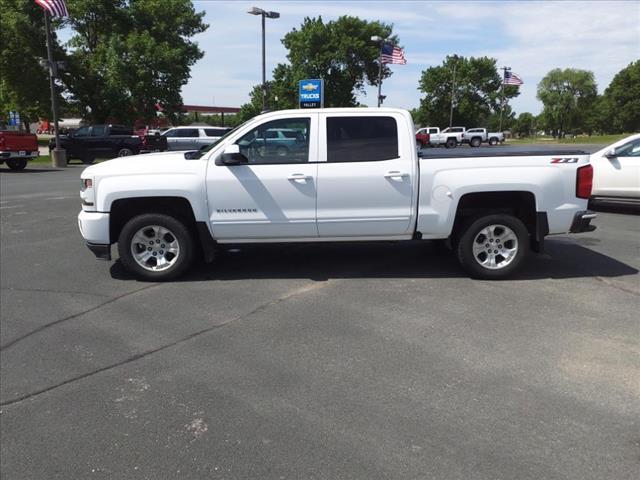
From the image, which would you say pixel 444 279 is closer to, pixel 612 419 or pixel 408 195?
pixel 408 195

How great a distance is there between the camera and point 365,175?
6.06 meters

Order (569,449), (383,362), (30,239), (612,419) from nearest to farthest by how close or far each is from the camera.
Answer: (569,449), (612,419), (383,362), (30,239)

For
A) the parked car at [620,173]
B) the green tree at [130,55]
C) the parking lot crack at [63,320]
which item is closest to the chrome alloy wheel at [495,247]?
the parking lot crack at [63,320]

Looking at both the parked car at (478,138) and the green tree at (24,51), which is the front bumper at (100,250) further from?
the parked car at (478,138)

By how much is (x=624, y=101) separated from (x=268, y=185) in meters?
112

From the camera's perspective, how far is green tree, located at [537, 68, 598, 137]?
112 metres

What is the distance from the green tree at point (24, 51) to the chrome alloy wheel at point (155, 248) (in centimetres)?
3601

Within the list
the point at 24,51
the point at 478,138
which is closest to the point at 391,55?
the point at 478,138

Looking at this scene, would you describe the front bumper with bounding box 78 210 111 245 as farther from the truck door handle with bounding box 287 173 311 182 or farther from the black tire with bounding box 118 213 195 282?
the truck door handle with bounding box 287 173 311 182

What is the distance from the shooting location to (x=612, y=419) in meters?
3.29

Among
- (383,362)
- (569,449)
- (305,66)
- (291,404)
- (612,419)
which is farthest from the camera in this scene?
(305,66)

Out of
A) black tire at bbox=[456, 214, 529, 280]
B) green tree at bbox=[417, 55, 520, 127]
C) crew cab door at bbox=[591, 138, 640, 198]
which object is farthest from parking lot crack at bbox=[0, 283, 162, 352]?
green tree at bbox=[417, 55, 520, 127]

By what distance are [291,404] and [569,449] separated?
1619 millimetres

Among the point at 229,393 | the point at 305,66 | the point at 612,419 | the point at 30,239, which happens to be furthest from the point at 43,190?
the point at 305,66
